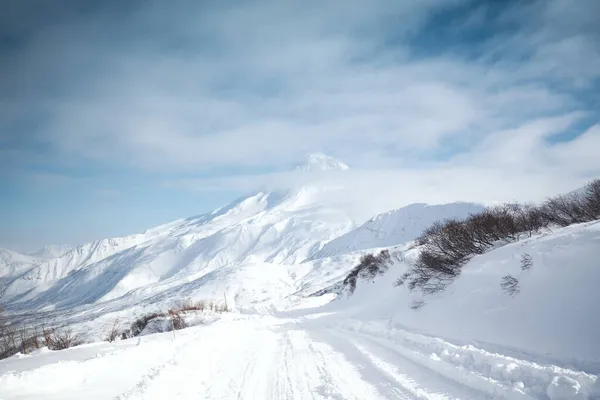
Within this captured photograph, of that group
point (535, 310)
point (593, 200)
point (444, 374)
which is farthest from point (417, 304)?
point (444, 374)

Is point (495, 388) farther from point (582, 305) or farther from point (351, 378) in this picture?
point (582, 305)

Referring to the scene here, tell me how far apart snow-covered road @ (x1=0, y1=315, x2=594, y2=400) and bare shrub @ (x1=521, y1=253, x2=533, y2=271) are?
3894 mm

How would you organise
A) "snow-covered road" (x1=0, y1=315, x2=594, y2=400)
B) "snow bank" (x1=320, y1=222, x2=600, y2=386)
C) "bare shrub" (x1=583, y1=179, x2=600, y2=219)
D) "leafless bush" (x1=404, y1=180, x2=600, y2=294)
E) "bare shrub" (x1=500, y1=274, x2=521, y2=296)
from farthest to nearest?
"leafless bush" (x1=404, y1=180, x2=600, y2=294), "bare shrub" (x1=583, y1=179, x2=600, y2=219), "bare shrub" (x1=500, y1=274, x2=521, y2=296), "snow bank" (x1=320, y1=222, x2=600, y2=386), "snow-covered road" (x1=0, y1=315, x2=594, y2=400)

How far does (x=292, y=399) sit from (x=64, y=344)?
16221mm

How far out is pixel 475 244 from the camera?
1780cm

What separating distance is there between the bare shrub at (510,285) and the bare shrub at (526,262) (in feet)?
1.60

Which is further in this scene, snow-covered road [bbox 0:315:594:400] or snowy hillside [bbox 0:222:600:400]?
snowy hillside [bbox 0:222:600:400]

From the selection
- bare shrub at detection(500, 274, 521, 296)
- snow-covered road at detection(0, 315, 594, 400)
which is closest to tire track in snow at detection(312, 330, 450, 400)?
snow-covered road at detection(0, 315, 594, 400)

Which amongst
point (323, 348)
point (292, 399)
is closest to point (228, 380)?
point (292, 399)

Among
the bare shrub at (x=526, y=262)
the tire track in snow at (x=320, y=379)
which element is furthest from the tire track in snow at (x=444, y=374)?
the bare shrub at (x=526, y=262)

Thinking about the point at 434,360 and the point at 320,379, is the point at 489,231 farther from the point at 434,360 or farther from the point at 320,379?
the point at 320,379

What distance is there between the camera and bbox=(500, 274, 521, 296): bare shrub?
34.8 feet

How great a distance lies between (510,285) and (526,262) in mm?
923

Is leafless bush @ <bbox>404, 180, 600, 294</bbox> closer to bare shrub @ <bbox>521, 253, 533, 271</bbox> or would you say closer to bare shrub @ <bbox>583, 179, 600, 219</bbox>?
bare shrub @ <bbox>583, 179, 600, 219</bbox>
